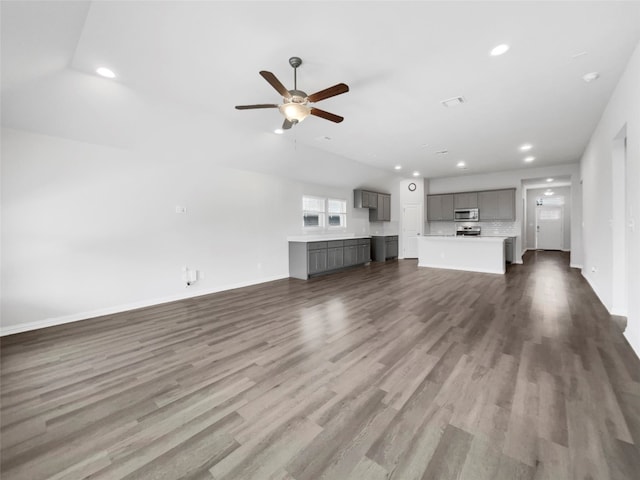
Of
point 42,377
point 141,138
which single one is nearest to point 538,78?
point 141,138

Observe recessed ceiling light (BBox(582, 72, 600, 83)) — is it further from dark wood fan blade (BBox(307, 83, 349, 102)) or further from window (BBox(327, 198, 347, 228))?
window (BBox(327, 198, 347, 228))

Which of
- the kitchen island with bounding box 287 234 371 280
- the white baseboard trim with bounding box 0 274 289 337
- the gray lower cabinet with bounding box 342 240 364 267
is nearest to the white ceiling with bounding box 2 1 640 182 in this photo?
the white baseboard trim with bounding box 0 274 289 337

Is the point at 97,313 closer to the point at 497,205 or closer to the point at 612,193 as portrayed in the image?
the point at 612,193

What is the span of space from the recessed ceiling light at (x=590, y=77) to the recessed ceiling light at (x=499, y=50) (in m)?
1.31

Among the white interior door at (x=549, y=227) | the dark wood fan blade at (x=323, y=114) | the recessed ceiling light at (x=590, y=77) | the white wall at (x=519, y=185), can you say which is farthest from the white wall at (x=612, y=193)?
the white interior door at (x=549, y=227)

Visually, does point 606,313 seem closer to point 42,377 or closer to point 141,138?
point 42,377

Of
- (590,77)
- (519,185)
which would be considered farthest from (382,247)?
(590,77)

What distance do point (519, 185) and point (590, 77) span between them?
6032 mm

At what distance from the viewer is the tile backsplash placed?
8508 mm

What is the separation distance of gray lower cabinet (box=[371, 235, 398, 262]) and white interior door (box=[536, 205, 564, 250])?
7.93 metres

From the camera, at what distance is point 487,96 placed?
3.51 meters

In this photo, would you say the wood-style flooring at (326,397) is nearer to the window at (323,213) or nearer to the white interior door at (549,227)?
the window at (323,213)

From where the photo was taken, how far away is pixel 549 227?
1206 cm

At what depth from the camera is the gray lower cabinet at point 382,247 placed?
9164 millimetres
